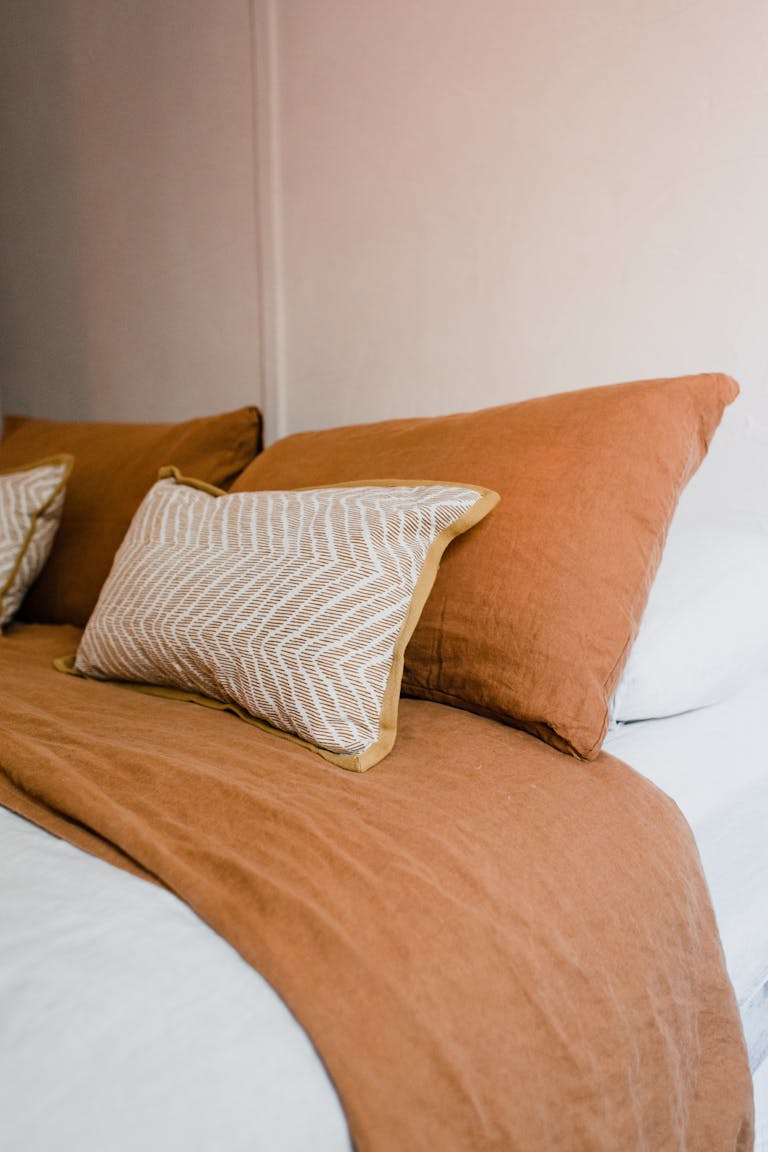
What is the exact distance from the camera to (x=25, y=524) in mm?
1626

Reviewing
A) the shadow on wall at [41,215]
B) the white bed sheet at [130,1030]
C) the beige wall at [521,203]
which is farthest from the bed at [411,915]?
the shadow on wall at [41,215]

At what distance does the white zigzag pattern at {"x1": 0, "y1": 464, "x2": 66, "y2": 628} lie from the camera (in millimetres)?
1608

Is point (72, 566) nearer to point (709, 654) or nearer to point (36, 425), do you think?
point (36, 425)

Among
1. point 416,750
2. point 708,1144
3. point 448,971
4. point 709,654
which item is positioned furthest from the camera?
point 709,654

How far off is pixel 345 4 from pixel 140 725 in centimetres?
164

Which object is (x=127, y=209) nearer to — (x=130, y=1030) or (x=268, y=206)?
(x=268, y=206)

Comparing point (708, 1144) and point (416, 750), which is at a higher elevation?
point (416, 750)

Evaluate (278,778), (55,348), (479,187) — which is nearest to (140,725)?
(278,778)

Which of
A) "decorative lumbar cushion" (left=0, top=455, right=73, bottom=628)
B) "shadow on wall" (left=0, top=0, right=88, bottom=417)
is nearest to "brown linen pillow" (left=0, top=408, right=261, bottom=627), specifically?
"decorative lumbar cushion" (left=0, top=455, right=73, bottom=628)

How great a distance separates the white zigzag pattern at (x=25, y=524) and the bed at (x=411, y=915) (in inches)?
21.2

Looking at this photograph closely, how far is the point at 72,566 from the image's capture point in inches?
68.0

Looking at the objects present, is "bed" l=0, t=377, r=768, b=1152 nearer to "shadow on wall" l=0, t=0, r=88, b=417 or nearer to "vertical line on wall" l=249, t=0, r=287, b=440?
"vertical line on wall" l=249, t=0, r=287, b=440

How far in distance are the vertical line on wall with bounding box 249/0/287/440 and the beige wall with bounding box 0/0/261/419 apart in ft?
0.15

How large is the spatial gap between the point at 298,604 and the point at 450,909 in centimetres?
39
